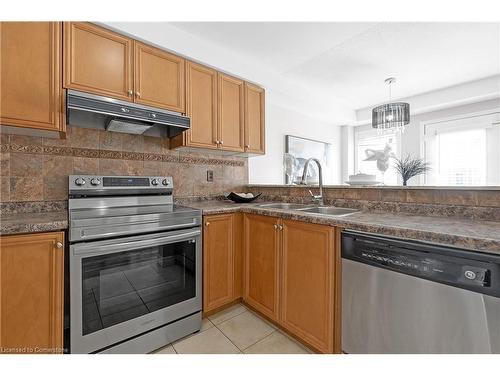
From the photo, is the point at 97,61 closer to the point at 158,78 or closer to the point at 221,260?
the point at 158,78

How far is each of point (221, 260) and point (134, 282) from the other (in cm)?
63

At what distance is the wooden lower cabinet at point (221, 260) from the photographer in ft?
5.64

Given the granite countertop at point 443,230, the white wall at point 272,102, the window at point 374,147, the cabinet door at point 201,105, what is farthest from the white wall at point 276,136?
the granite countertop at point 443,230

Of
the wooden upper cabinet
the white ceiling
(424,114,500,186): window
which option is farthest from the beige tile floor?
(424,114,500,186): window

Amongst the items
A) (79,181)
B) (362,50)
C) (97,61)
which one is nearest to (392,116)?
(362,50)

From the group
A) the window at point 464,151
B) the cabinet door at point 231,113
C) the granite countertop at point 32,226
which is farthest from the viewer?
the window at point 464,151

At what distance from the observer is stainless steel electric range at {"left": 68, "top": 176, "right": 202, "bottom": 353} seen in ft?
3.92

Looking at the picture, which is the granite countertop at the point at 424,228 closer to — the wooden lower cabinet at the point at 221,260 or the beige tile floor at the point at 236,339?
the wooden lower cabinet at the point at 221,260

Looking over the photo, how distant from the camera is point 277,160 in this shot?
10.8ft

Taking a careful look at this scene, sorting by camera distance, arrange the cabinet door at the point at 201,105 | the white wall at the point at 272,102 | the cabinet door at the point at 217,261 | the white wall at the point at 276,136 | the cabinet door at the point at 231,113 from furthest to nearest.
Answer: the white wall at the point at 276,136 → the cabinet door at the point at 231,113 → the cabinet door at the point at 201,105 → the white wall at the point at 272,102 → the cabinet door at the point at 217,261

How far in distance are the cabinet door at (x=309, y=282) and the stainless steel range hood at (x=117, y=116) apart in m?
1.18

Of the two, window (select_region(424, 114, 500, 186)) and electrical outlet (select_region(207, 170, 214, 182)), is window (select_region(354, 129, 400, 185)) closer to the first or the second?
window (select_region(424, 114, 500, 186))

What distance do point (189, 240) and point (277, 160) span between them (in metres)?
2.05

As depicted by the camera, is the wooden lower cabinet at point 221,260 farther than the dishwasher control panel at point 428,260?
Yes
